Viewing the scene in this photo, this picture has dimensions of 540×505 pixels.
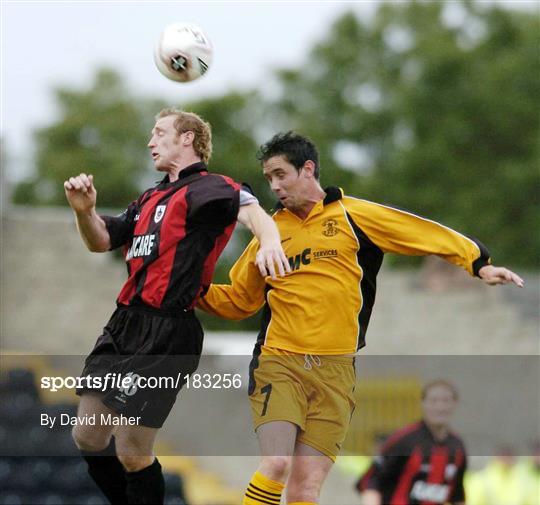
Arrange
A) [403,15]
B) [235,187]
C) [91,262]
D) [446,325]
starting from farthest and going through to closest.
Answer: [403,15]
[446,325]
[91,262]
[235,187]

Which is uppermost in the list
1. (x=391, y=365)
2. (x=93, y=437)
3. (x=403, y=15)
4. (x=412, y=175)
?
(x=403, y=15)

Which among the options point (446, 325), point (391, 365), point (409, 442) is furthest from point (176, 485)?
point (446, 325)

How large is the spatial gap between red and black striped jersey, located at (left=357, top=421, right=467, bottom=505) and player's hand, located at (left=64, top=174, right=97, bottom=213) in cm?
363

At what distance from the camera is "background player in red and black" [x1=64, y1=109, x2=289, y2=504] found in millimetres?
6352

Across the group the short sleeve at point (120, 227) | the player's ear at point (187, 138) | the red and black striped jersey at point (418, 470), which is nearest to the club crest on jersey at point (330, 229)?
the player's ear at point (187, 138)

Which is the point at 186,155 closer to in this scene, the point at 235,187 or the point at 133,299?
the point at 235,187

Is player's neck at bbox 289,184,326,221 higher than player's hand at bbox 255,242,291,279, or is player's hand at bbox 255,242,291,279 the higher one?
player's neck at bbox 289,184,326,221

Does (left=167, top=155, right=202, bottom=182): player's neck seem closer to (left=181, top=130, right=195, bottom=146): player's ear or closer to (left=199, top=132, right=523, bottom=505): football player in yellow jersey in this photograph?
(left=181, top=130, right=195, bottom=146): player's ear

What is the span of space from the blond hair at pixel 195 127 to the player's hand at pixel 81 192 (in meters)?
0.64

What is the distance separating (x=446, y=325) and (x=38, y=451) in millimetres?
11182

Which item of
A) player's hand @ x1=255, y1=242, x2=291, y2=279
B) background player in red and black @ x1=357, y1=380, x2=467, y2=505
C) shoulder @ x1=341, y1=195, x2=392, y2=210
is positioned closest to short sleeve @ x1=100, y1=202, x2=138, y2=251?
player's hand @ x1=255, y1=242, x2=291, y2=279

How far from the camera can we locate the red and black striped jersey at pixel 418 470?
8.96 metres

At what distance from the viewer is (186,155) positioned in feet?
21.9

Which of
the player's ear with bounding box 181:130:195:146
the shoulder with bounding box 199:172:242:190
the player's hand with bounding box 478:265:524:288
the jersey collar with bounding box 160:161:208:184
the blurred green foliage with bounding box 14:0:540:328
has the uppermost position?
the blurred green foliage with bounding box 14:0:540:328
